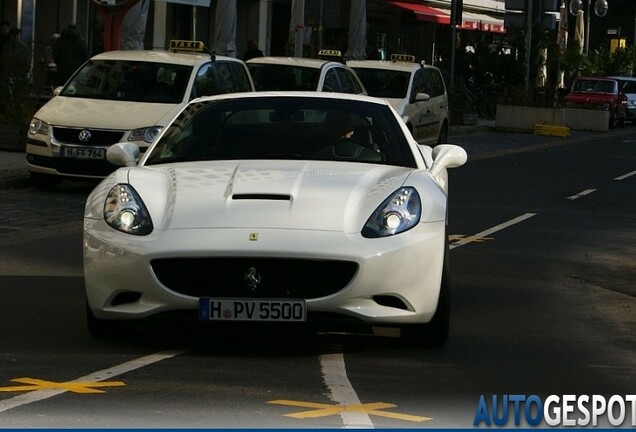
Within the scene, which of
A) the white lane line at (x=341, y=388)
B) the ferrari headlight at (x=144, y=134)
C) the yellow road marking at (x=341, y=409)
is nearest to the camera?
the white lane line at (x=341, y=388)

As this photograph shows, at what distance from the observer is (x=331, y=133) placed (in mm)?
10062

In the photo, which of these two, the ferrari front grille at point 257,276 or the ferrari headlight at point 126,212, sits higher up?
the ferrari headlight at point 126,212

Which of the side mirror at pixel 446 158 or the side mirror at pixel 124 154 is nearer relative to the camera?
the side mirror at pixel 124 154

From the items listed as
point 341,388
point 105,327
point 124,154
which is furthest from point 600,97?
point 341,388

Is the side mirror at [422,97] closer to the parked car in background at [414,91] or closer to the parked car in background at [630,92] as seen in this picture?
the parked car in background at [414,91]

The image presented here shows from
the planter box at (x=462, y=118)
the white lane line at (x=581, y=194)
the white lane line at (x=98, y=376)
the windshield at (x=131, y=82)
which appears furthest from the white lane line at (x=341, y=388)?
the planter box at (x=462, y=118)

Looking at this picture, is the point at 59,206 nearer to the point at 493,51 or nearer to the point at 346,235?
the point at 346,235

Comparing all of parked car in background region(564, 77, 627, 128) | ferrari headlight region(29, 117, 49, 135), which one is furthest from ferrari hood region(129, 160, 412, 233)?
parked car in background region(564, 77, 627, 128)

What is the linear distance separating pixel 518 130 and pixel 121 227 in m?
34.7

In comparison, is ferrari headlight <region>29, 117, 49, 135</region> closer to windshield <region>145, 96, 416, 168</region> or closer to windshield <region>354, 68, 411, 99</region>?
windshield <region>145, 96, 416, 168</region>

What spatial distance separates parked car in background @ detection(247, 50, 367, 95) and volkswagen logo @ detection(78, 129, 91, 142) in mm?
6507

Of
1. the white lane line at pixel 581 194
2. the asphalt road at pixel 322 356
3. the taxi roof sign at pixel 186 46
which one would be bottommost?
the white lane line at pixel 581 194

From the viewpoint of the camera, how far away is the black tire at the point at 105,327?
355 inches
